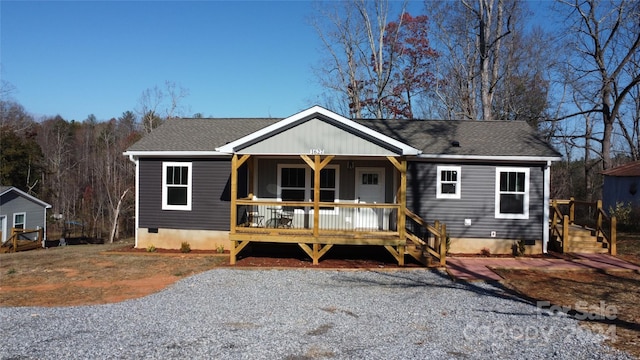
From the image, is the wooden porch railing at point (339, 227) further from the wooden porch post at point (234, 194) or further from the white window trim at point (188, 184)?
the white window trim at point (188, 184)

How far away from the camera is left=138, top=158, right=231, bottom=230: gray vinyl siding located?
44.4 feet

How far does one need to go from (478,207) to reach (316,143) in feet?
18.5

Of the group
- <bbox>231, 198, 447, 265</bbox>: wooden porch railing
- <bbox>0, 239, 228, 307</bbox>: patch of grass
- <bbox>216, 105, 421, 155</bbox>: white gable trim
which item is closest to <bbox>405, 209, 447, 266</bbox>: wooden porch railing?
<bbox>231, 198, 447, 265</bbox>: wooden porch railing

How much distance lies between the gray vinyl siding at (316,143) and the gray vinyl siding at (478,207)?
2.86 meters

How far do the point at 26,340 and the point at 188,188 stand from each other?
8083 millimetres

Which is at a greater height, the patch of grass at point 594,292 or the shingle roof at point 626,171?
the shingle roof at point 626,171

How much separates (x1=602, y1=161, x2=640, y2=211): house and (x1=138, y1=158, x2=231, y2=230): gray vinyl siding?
1845 centimetres

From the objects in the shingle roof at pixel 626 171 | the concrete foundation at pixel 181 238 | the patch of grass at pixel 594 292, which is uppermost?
the shingle roof at pixel 626 171

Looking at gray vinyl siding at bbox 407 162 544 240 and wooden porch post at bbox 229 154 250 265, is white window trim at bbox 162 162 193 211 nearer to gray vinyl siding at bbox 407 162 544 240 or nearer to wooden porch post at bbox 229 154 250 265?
wooden porch post at bbox 229 154 250 265

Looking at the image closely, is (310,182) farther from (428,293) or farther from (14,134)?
(14,134)

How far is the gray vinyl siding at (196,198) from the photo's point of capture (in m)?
13.5

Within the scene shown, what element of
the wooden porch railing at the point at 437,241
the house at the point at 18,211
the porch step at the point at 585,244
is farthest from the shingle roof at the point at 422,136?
the house at the point at 18,211

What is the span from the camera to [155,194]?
1378 centimetres

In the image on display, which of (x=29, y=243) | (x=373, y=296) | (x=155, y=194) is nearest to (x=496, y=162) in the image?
(x=373, y=296)
